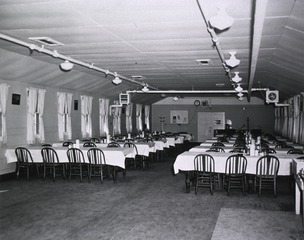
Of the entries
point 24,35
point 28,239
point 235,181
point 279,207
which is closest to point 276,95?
point 235,181

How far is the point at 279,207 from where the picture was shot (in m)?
5.80

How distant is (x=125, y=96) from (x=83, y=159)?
5.97 m

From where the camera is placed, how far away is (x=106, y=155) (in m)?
8.04

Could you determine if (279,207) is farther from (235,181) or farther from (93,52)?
(93,52)

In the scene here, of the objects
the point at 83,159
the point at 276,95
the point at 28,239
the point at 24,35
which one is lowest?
the point at 28,239

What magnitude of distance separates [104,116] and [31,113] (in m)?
5.71

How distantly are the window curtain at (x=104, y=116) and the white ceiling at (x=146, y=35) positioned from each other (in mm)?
4565

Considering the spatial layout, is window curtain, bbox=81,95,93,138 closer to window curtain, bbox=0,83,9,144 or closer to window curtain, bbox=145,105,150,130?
window curtain, bbox=0,83,9,144

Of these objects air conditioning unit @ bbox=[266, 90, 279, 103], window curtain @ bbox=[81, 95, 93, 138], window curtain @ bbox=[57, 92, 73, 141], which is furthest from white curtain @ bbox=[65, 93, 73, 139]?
air conditioning unit @ bbox=[266, 90, 279, 103]

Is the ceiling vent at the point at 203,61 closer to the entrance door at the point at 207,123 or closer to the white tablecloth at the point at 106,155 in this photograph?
the white tablecloth at the point at 106,155

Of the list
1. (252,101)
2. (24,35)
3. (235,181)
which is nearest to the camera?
(24,35)

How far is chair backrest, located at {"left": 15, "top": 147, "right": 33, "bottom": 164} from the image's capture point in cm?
848

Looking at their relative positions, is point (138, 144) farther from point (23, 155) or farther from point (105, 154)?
point (23, 155)

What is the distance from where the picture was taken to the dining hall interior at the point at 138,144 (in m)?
4.63
